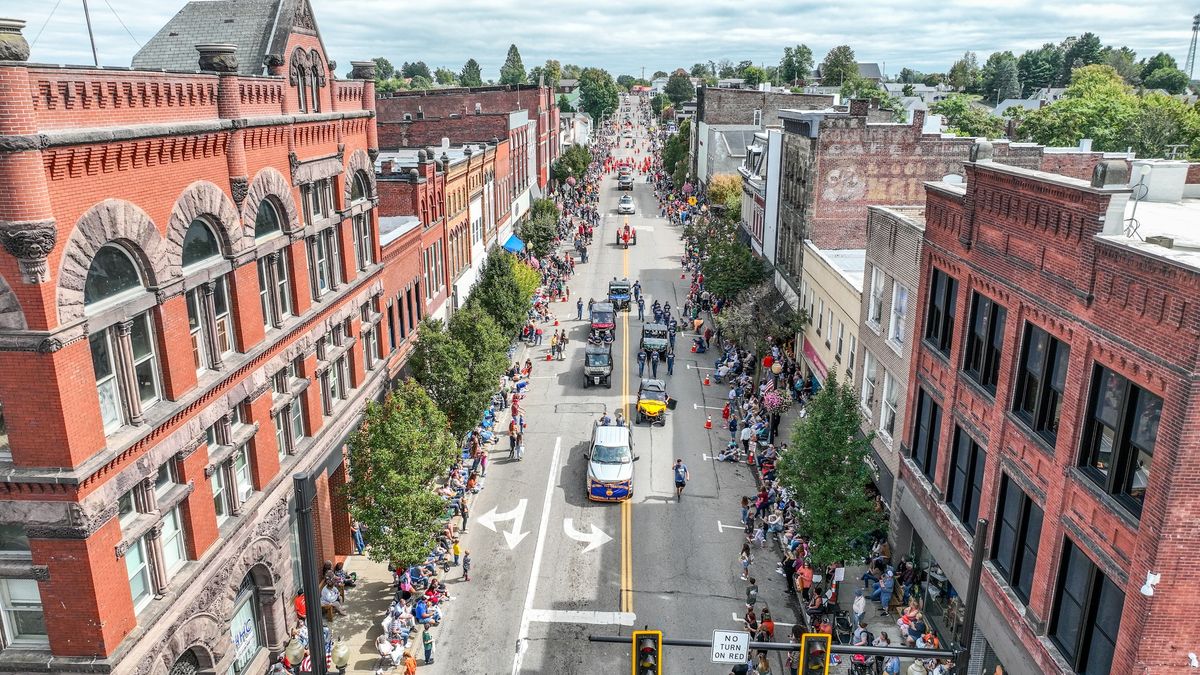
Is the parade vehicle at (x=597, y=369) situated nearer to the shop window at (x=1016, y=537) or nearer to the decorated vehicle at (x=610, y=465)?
the decorated vehicle at (x=610, y=465)

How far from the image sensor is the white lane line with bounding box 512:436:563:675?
2131cm

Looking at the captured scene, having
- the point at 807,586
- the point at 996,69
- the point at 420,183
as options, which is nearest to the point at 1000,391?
the point at 807,586

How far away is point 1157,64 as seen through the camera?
568 ft

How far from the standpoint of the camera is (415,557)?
21.4 metres

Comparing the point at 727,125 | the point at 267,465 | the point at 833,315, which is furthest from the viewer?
the point at 727,125

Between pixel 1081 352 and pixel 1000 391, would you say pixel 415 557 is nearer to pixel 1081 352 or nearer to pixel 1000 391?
pixel 1000 391

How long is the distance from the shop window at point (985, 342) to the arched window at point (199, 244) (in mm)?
17392

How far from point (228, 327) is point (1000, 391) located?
17.4 m

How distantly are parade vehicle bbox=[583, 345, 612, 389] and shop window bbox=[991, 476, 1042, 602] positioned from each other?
79.4 feet

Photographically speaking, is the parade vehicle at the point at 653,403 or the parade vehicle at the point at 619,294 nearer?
the parade vehicle at the point at 653,403

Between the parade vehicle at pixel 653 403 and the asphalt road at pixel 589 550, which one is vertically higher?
the parade vehicle at pixel 653 403

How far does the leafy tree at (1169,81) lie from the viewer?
498ft

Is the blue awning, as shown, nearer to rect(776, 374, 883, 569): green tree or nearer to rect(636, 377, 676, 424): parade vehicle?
rect(636, 377, 676, 424): parade vehicle

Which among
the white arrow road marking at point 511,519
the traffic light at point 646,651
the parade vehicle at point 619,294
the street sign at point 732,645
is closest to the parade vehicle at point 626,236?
the parade vehicle at point 619,294
